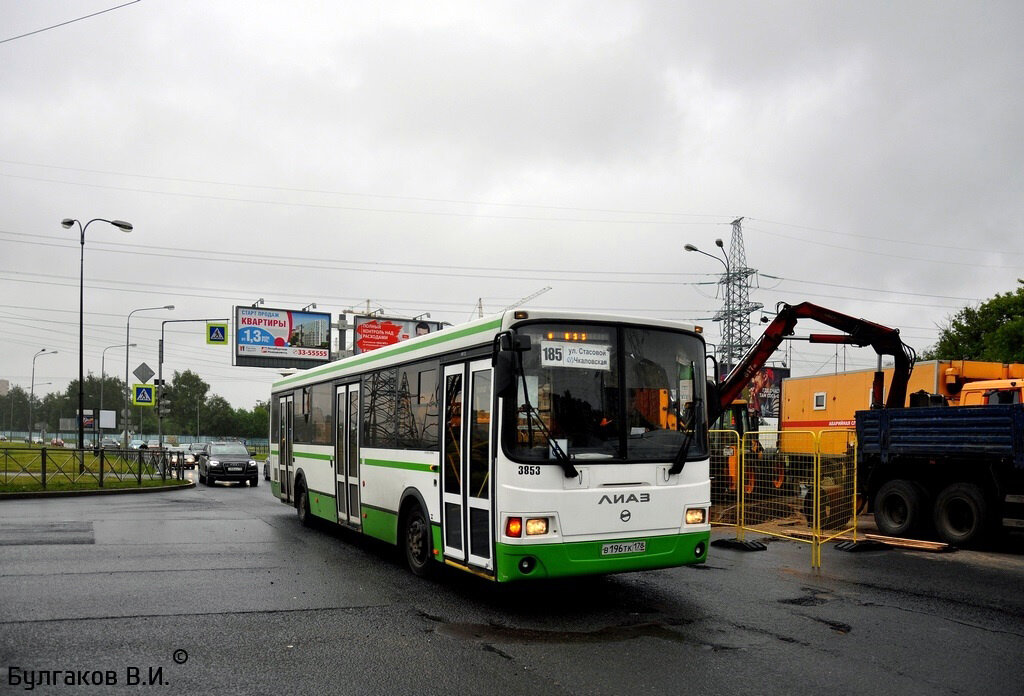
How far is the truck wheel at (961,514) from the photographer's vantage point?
12852 millimetres

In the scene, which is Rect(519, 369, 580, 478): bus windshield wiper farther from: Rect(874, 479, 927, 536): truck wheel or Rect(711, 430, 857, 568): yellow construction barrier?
Rect(874, 479, 927, 536): truck wheel

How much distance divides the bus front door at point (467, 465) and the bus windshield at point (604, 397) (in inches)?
20.2

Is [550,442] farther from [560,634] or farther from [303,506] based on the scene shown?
[303,506]

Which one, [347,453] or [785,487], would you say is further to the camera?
[347,453]

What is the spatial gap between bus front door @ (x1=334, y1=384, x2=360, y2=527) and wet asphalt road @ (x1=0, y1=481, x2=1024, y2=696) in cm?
62

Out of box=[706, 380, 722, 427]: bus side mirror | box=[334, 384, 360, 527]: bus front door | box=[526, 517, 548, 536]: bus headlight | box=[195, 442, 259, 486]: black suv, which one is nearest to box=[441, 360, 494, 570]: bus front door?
box=[526, 517, 548, 536]: bus headlight

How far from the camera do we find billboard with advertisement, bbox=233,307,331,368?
53.9 m

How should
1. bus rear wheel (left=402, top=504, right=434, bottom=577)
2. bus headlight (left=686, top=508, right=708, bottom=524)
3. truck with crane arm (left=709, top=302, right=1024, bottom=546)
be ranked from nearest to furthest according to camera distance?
bus headlight (left=686, top=508, right=708, bottom=524) → bus rear wheel (left=402, top=504, right=434, bottom=577) → truck with crane arm (left=709, top=302, right=1024, bottom=546)

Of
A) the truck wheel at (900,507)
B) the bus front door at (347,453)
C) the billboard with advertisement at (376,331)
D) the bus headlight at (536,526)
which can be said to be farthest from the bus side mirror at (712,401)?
the billboard with advertisement at (376,331)

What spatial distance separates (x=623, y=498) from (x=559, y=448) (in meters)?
0.85

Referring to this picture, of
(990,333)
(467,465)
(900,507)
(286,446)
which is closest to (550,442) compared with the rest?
(467,465)

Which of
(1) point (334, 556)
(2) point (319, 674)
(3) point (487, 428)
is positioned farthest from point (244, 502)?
(2) point (319, 674)

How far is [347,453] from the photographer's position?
40.9 ft

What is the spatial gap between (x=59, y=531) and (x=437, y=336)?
8.54 m
